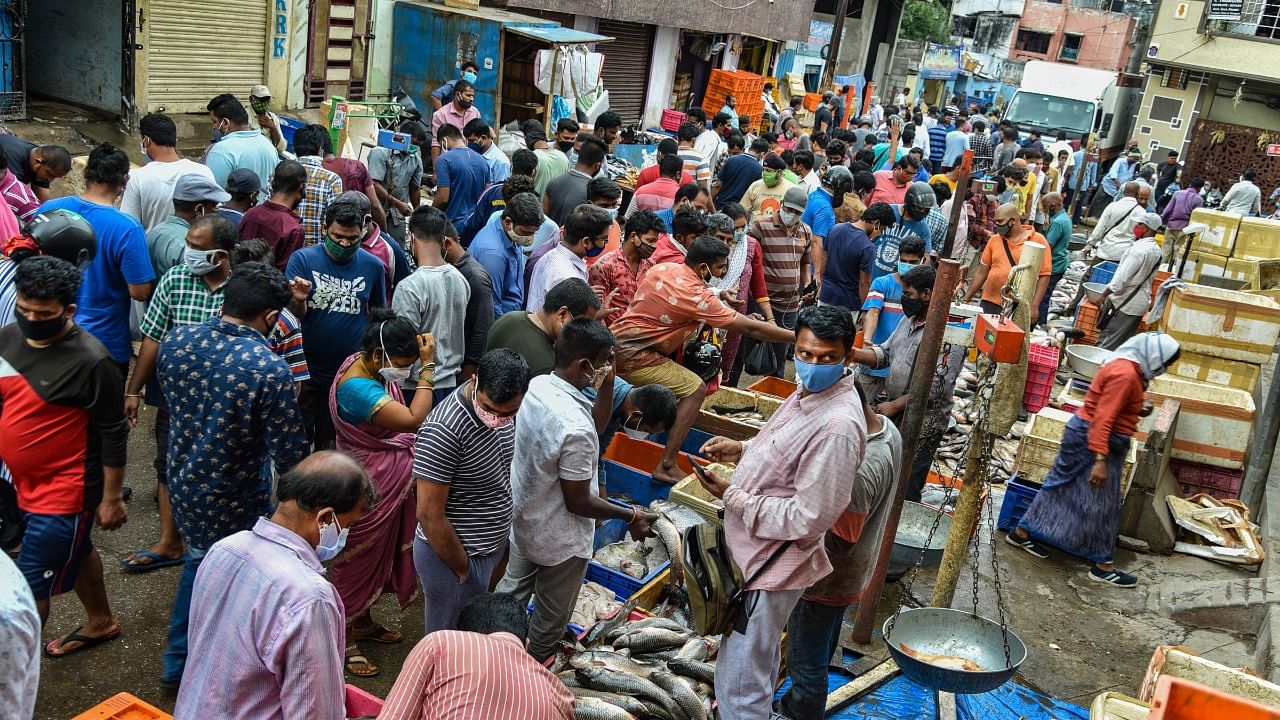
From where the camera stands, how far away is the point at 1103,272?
46.1 ft

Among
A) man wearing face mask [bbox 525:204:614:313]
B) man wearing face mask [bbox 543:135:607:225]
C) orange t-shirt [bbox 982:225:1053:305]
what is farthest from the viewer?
orange t-shirt [bbox 982:225:1053:305]

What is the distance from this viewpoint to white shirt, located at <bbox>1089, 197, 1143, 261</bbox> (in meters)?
14.0

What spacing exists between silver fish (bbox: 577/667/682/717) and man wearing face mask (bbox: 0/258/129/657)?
2079 mm

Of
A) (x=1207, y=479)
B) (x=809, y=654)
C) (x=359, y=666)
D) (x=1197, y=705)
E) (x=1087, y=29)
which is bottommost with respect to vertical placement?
(x=359, y=666)

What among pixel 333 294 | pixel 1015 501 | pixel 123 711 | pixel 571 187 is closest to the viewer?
pixel 123 711

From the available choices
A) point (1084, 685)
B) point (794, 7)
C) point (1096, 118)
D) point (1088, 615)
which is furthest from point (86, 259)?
point (1096, 118)

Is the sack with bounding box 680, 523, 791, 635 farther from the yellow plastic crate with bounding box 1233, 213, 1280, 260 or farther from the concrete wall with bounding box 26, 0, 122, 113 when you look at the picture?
the yellow plastic crate with bounding box 1233, 213, 1280, 260

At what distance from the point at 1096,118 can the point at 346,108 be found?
20361 millimetres

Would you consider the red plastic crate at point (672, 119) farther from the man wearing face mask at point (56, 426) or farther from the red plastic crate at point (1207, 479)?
the man wearing face mask at point (56, 426)

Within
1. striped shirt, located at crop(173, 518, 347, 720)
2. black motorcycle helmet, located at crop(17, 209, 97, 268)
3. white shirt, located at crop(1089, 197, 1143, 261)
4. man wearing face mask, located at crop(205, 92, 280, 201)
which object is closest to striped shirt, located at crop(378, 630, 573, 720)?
striped shirt, located at crop(173, 518, 347, 720)

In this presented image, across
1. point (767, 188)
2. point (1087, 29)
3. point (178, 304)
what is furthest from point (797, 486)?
point (1087, 29)

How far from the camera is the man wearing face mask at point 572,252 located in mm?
6297

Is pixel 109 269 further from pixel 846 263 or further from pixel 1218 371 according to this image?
pixel 1218 371

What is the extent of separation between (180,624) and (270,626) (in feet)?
6.46
